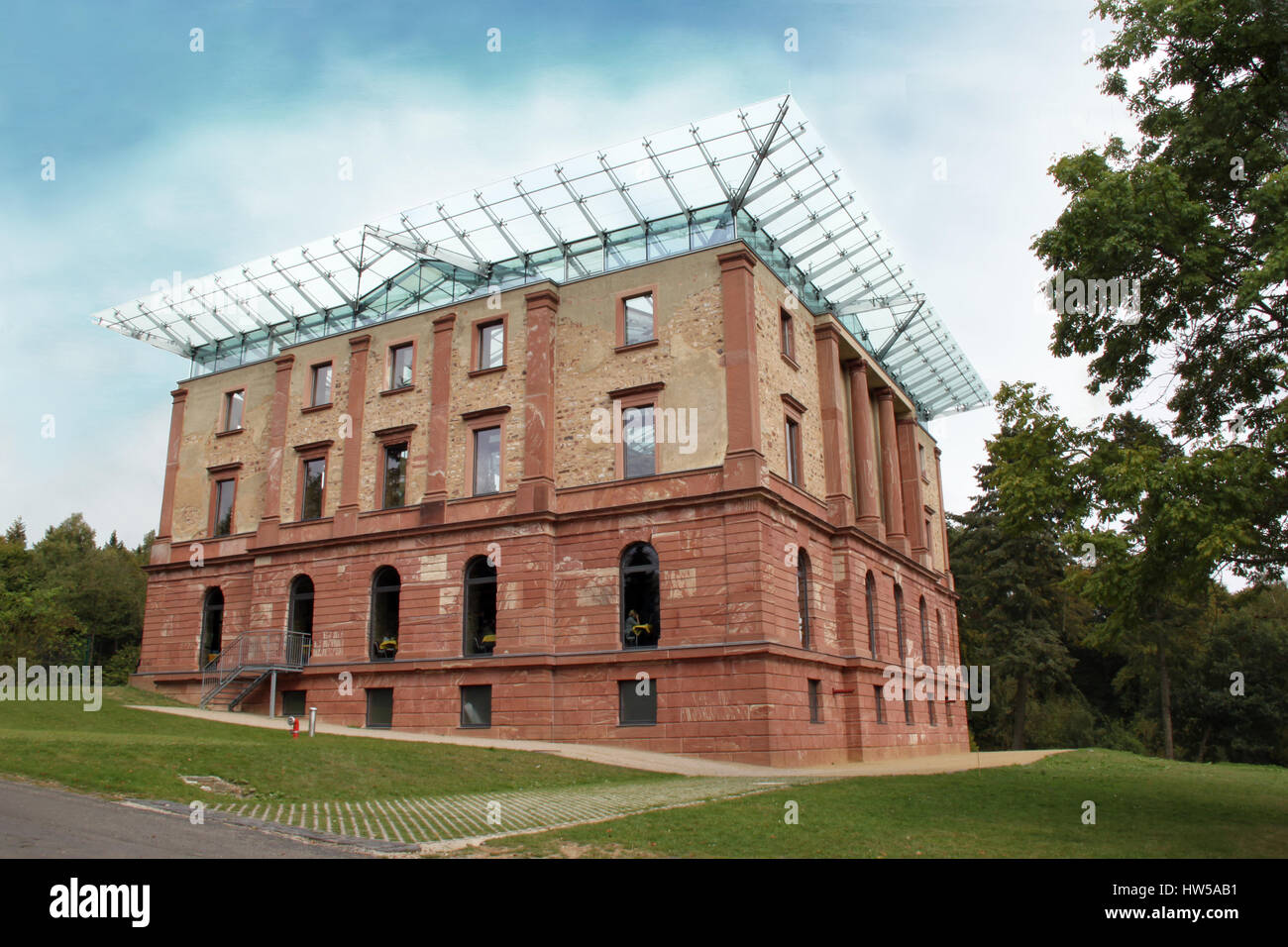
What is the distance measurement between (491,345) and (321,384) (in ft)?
27.3

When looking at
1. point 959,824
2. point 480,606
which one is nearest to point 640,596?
point 480,606

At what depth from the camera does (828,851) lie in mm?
10203

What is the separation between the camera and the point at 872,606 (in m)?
34.6

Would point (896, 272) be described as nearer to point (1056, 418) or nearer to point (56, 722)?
point (1056, 418)

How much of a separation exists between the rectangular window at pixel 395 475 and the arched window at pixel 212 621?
955cm

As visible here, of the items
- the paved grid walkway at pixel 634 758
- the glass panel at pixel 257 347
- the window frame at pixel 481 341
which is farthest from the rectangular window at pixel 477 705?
the glass panel at pixel 257 347

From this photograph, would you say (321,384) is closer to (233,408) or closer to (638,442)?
(233,408)

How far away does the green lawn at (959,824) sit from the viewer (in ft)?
34.6

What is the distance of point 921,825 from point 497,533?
62.9ft

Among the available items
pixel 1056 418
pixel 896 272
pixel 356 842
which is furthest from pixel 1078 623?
pixel 356 842

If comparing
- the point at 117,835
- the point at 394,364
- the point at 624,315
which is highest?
the point at 624,315

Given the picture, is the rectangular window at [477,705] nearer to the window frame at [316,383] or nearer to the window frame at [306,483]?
the window frame at [306,483]

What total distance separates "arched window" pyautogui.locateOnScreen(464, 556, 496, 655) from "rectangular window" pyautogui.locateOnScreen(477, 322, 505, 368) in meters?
6.88

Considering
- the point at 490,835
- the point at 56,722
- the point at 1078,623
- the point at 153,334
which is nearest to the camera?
the point at 490,835
